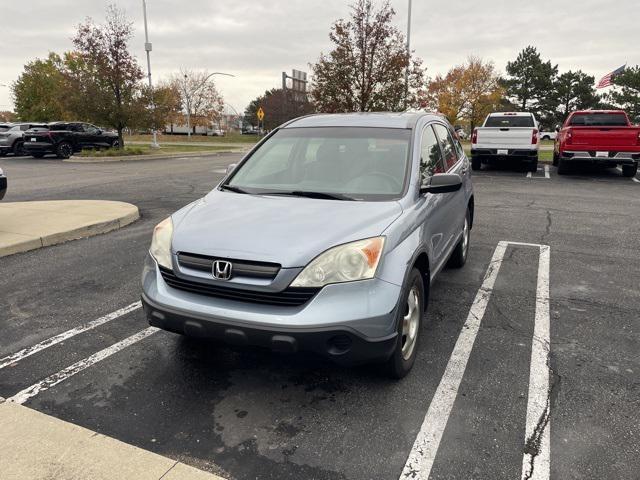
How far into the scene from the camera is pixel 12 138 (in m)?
24.6

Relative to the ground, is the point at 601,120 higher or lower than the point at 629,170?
higher

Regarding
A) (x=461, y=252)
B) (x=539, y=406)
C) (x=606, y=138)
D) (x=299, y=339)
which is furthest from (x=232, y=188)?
(x=606, y=138)

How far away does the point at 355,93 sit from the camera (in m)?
18.7

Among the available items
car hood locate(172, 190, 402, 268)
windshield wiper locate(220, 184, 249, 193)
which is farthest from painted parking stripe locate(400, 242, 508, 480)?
windshield wiper locate(220, 184, 249, 193)

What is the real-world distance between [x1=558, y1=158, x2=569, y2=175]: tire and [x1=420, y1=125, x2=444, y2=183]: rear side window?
12348 mm

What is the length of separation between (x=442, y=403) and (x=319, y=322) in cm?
99

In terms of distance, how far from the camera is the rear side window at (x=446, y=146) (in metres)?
4.79

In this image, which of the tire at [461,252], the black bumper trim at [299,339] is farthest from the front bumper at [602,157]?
the black bumper trim at [299,339]

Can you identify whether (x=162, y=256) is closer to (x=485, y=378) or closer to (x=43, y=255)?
(x=485, y=378)

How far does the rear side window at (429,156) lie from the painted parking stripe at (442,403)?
50.8 inches

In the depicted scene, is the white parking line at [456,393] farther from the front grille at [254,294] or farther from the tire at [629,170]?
the tire at [629,170]

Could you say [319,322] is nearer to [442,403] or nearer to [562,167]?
[442,403]

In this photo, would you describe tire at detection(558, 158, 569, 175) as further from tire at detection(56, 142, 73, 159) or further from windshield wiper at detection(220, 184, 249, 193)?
tire at detection(56, 142, 73, 159)

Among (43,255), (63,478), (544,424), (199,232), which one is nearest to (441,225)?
(544,424)
